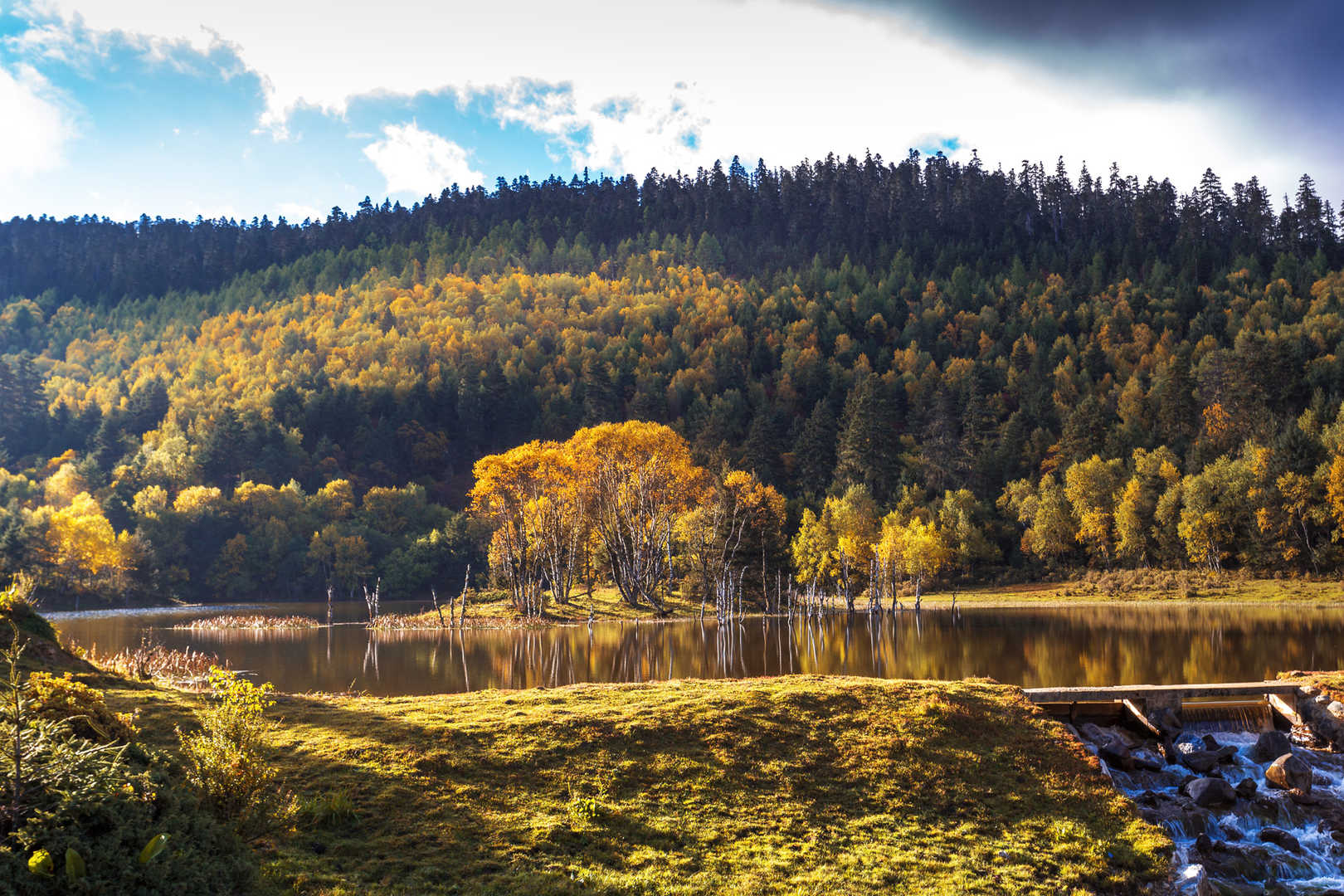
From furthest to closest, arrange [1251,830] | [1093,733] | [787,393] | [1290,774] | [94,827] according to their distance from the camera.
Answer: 1. [787,393]
2. [1093,733]
3. [1290,774]
4. [1251,830]
5. [94,827]

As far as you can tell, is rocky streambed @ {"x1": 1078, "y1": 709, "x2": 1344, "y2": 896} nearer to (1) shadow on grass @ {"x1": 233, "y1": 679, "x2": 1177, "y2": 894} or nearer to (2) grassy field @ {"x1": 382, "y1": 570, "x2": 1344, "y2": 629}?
(1) shadow on grass @ {"x1": 233, "y1": 679, "x2": 1177, "y2": 894}

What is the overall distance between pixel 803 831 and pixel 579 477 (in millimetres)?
52093

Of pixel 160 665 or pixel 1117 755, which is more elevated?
pixel 1117 755

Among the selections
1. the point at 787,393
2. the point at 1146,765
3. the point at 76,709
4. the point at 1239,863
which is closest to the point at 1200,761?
the point at 1146,765

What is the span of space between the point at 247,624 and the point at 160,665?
116 ft

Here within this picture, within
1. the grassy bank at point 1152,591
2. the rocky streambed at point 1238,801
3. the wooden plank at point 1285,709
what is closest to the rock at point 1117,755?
the rocky streambed at point 1238,801

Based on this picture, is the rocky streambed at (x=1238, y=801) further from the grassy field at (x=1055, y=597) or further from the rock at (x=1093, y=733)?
the grassy field at (x=1055, y=597)

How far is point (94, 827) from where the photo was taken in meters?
8.04

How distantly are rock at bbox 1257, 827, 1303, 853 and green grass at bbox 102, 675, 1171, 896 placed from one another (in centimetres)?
262

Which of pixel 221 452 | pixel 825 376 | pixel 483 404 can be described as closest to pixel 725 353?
pixel 825 376

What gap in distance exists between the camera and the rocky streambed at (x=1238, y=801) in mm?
13516

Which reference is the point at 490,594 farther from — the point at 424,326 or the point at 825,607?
the point at 424,326

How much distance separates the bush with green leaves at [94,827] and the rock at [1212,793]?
648 inches

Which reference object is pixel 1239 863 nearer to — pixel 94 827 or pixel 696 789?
pixel 696 789
